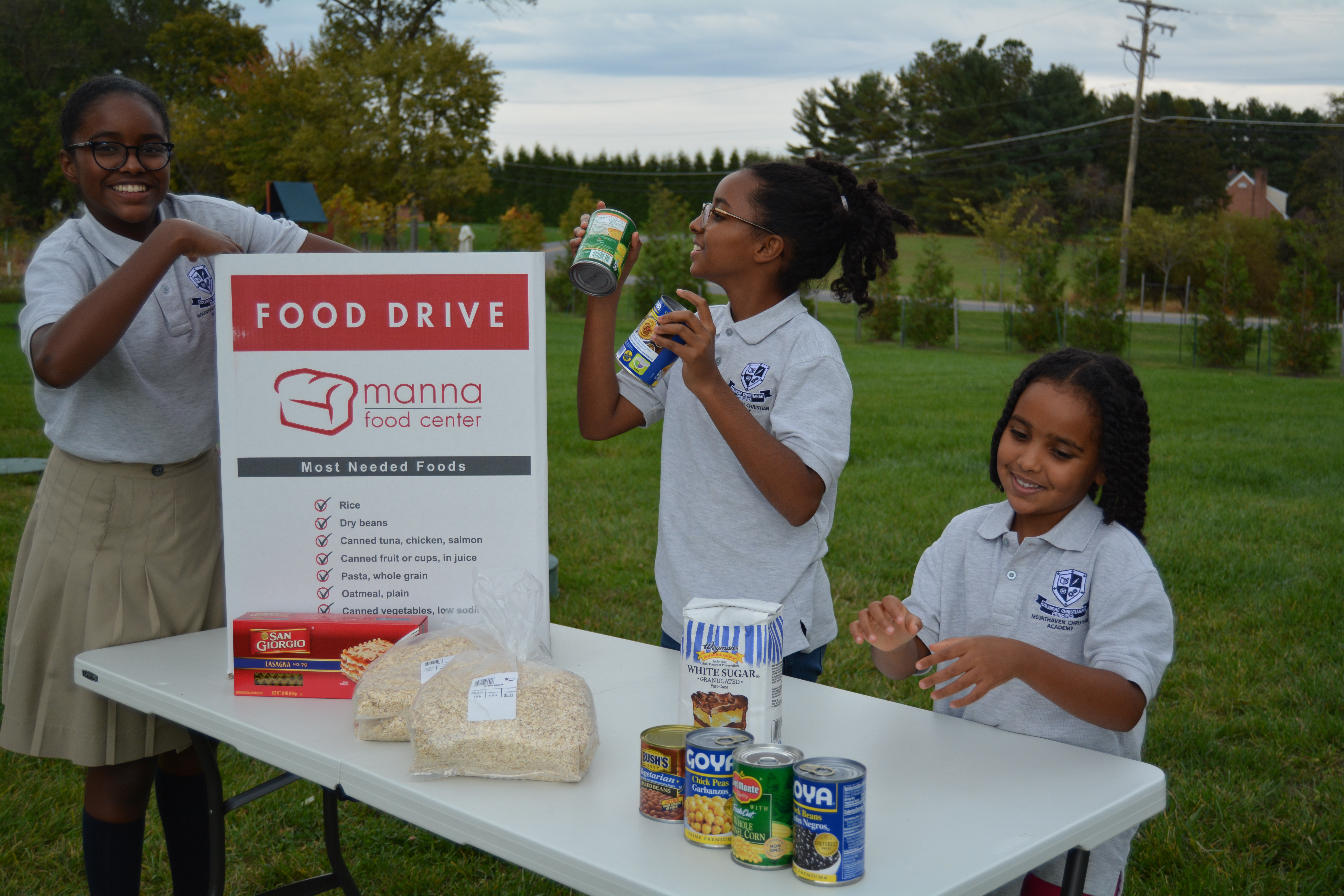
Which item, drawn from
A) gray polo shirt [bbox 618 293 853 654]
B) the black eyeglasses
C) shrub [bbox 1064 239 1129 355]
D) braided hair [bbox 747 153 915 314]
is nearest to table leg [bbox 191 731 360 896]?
gray polo shirt [bbox 618 293 853 654]

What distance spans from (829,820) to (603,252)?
1.07 meters

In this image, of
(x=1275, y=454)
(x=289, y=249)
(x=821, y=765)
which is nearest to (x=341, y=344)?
(x=289, y=249)

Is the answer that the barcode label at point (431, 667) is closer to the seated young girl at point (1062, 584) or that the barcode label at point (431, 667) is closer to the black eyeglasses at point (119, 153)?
the seated young girl at point (1062, 584)

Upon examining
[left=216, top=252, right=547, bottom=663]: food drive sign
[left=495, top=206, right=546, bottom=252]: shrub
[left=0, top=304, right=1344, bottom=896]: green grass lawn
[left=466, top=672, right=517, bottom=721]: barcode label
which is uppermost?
[left=495, top=206, right=546, bottom=252]: shrub

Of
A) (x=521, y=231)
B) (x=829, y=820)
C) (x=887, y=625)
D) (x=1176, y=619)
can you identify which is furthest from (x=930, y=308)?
(x=829, y=820)

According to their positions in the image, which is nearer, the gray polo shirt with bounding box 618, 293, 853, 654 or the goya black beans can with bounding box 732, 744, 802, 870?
the goya black beans can with bounding box 732, 744, 802, 870

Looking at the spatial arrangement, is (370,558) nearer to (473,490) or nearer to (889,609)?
(473,490)

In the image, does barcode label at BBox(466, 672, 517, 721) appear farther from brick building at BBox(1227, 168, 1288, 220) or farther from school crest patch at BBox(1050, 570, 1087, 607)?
brick building at BBox(1227, 168, 1288, 220)

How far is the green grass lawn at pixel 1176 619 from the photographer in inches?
118

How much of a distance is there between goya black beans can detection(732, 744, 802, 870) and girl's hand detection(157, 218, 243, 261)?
123 cm

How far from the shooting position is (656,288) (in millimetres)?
23406

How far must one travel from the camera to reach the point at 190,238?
1784 millimetres

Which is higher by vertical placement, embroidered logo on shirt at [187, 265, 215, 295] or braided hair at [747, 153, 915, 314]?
braided hair at [747, 153, 915, 314]

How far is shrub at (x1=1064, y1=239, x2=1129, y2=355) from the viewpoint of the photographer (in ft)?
63.1
